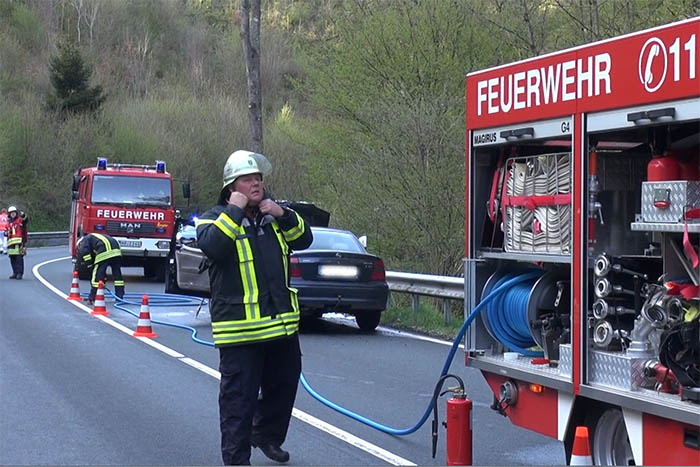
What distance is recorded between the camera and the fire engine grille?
1049 inches

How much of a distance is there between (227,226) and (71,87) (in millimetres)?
55442

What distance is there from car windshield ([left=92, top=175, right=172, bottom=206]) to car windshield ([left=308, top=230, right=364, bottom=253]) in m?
12.8

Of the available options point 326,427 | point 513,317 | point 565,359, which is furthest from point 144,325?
→ point 565,359

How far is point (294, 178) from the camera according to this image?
3231 cm

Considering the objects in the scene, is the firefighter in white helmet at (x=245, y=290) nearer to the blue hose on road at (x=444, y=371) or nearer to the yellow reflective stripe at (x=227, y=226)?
the yellow reflective stripe at (x=227, y=226)

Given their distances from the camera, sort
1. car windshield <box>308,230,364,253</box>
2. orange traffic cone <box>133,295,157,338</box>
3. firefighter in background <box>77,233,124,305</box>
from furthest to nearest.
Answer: firefighter in background <box>77,233,124,305</box>
car windshield <box>308,230,364,253</box>
orange traffic cone <box>133,295,157,338</box>

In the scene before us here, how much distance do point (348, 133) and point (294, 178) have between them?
7110 millimetres

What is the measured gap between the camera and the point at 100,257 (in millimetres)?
19188

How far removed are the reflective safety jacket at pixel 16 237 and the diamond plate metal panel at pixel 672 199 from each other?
2121cm

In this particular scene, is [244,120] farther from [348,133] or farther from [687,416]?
[687,416]

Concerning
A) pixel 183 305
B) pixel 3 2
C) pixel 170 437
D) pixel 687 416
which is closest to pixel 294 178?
pixel 183 305

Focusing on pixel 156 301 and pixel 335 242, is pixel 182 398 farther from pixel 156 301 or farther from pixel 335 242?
pixel 156 301

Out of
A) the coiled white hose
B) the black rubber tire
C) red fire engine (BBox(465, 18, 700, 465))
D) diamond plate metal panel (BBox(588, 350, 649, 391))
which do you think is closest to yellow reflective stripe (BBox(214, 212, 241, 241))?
red fire engine (BBox(465, 18, 700, 465))

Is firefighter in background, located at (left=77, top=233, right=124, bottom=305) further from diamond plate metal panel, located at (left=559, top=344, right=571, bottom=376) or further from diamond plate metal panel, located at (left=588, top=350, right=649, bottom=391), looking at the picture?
diamond plate metal panel, located at (left=588, top=350, right=649, bottom=391)
